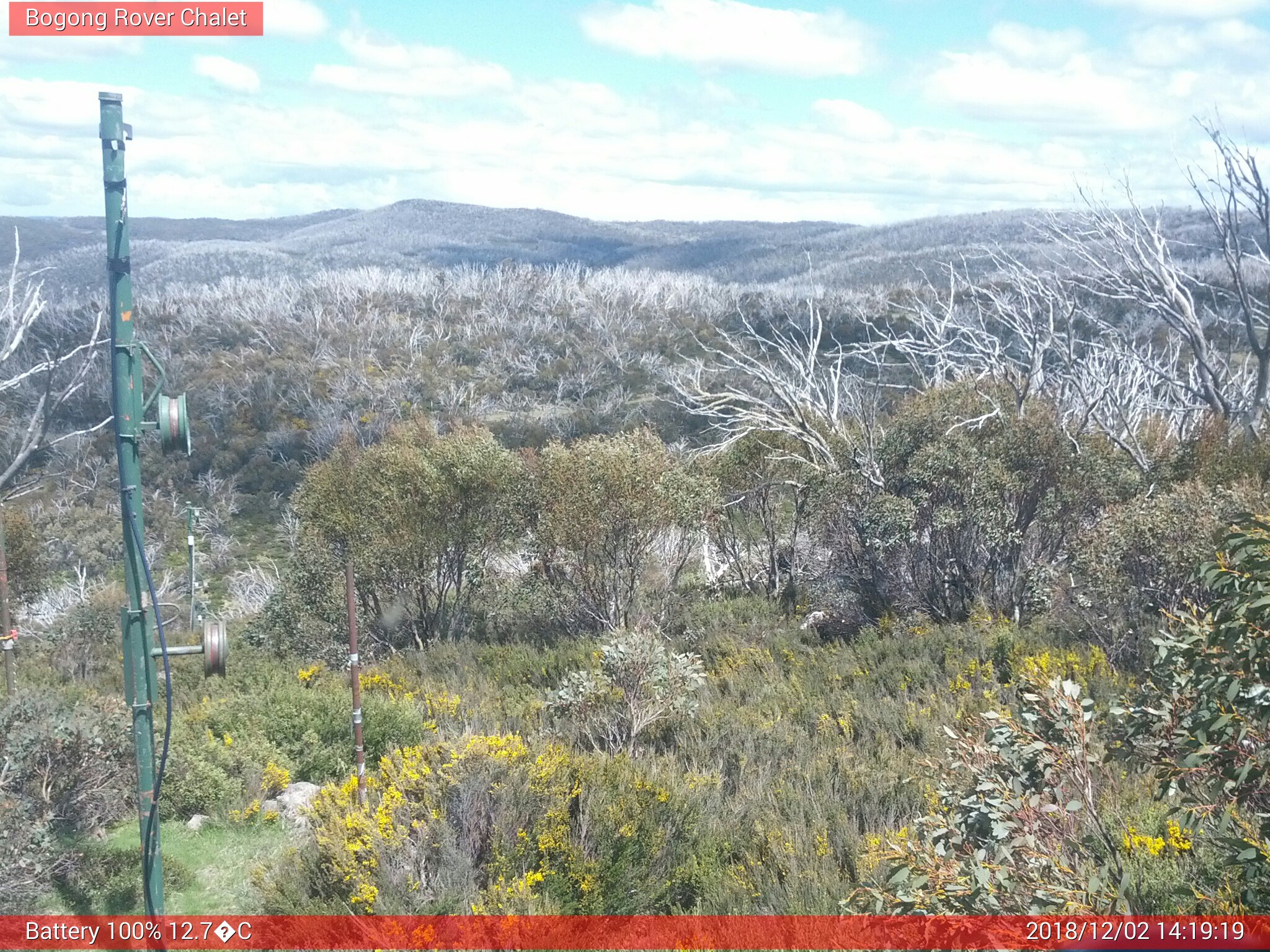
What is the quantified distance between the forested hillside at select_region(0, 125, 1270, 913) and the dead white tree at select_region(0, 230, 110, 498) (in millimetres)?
272

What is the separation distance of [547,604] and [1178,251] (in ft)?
195

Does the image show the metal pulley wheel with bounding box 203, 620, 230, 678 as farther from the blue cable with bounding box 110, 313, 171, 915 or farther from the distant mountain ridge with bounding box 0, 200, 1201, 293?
the distant mountain ridge with bounding box 0, 200, 1201, 293

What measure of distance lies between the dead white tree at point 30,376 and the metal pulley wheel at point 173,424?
12.8ft

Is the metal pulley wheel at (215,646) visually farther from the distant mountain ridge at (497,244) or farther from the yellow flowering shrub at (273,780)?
the distant mountain ridge at (497,244)

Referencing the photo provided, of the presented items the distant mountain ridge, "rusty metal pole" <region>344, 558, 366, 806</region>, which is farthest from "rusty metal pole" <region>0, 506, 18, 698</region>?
the distant mountain ridge

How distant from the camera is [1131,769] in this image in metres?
5.84

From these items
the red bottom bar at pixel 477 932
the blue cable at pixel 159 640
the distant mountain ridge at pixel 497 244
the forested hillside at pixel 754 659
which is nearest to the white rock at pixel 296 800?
the forested hillside at pixel 754 659

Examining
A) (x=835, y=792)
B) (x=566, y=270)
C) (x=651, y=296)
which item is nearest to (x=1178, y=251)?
(x=651, y=296)

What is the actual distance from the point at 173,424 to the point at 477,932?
2.56 metres

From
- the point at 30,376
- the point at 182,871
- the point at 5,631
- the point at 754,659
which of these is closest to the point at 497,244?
the point at 30,376

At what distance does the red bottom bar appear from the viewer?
397 centimetres

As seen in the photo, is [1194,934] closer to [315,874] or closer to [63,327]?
[315,874]

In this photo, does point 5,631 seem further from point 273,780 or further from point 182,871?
point 182,871

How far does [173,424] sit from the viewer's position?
3.90m
